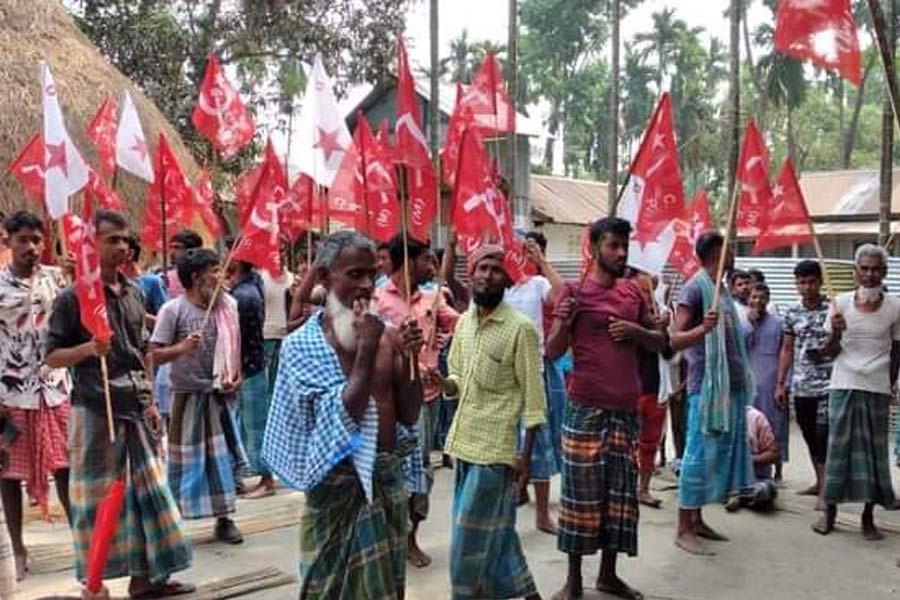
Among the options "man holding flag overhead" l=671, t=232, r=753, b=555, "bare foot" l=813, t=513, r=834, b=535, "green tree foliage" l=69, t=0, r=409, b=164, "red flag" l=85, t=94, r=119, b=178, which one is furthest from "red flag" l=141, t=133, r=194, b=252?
"green tree foliage" l=69, t=0, r=409, b=164

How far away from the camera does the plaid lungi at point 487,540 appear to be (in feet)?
12.7

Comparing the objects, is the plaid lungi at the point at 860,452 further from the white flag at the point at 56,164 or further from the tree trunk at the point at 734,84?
the tree trunk at the point at 734,84

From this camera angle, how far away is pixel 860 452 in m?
5.39

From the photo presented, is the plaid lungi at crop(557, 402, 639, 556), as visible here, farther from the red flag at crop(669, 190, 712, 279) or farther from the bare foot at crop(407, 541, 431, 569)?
the red flag at crop(669, 190, 712, 279)

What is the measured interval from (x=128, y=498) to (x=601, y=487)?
83.6 inches

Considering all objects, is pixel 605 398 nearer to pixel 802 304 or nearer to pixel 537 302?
pixel 537 302

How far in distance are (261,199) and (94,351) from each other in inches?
88.2

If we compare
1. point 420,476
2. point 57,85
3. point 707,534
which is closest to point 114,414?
point 420,476

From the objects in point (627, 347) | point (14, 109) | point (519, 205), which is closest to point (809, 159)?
point (519, 205)

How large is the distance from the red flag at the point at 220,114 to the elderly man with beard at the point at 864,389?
4.94 meters

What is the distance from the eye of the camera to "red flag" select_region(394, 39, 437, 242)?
15.2 feet

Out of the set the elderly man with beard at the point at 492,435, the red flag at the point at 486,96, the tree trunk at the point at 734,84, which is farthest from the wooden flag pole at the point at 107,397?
the tree trunk at the point at 734,84

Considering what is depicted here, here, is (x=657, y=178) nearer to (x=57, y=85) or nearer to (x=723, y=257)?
(x=723, y=257)

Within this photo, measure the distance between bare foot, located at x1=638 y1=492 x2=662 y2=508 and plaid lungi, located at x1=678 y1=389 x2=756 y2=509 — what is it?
91 cm
